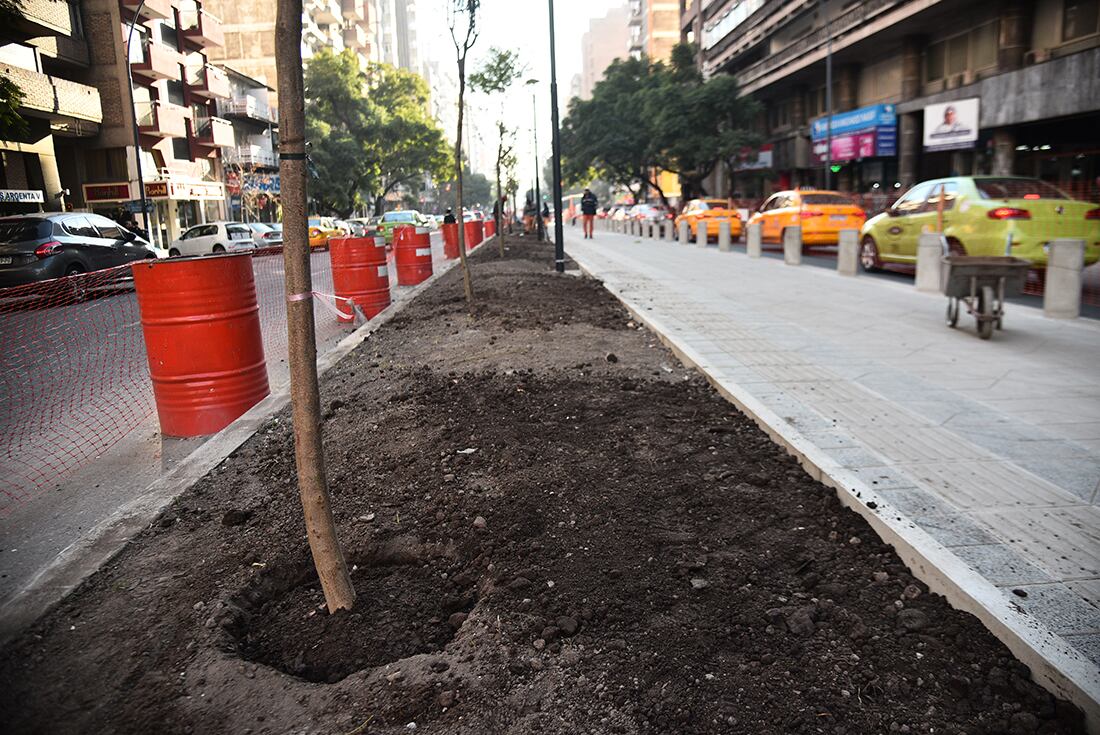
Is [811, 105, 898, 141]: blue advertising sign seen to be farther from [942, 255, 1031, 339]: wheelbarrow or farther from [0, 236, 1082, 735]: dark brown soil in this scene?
[0, 236, 1082, 735]: dark brown soil

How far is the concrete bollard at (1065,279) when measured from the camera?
29.1 feet

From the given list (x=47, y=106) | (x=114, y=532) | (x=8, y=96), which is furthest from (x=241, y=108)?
(x=114, y=532)

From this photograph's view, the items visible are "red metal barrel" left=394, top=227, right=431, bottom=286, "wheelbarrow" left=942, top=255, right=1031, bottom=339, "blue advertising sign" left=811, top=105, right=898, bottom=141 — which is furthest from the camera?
"blue advertising sign" left=811, top=105, right=898, bottom=141

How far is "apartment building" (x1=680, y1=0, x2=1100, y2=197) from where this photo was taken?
24.4 m

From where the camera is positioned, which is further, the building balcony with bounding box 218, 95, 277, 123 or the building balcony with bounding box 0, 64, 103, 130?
the building balcony with bounding box 218, 95, 277, 123

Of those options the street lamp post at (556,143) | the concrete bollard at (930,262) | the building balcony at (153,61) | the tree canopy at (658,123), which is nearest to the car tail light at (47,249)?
the street lamp post at (556,143)

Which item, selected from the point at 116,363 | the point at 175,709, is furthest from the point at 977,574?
the point at 116,363

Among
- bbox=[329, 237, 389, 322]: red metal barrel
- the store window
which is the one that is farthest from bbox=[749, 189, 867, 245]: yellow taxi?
bbox=[329, 237, 389, 322]: red metal barrel

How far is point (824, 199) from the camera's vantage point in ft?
67.7

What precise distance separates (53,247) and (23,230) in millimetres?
664

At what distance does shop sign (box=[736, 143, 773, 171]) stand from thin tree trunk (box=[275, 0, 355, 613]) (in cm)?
4659

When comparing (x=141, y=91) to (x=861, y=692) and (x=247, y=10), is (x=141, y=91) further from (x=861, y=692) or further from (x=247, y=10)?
(x=861, y=692)

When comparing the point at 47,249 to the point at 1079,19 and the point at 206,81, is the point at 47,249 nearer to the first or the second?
the point at 1079,19

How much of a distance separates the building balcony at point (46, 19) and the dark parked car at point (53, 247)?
14572 millimetres
